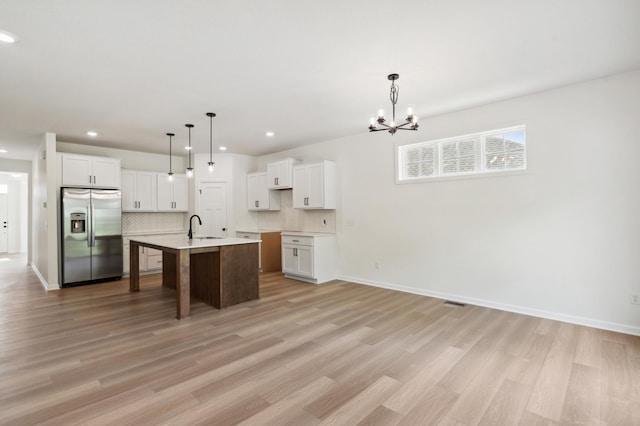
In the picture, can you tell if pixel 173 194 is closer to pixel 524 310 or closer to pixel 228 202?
pixel 228 202

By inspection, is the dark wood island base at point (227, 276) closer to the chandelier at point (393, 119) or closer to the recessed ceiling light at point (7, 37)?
the chandelier at point (393, 119)

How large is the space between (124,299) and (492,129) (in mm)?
5779

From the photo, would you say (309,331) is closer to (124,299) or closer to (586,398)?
(586,398)

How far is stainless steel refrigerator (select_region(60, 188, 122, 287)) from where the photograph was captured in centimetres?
555

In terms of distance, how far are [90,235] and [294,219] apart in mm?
3845

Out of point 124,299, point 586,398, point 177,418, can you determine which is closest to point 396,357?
point 586,398

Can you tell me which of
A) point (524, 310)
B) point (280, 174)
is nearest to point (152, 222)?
point (280, 174)

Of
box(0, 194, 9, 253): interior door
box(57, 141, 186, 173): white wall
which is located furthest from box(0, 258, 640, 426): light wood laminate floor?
box(0, 194, 9, 253): interior door

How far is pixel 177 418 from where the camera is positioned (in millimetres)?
1951

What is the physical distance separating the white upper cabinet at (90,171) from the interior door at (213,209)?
5.47ft

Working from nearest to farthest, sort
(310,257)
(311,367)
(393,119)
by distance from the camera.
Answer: (311,367)
(393,119)
(310,257)

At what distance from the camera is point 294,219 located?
6.91 m

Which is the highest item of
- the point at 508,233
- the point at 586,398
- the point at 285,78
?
the point at 285,78

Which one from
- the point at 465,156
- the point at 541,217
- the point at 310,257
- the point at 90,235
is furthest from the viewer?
the point at 90,235
